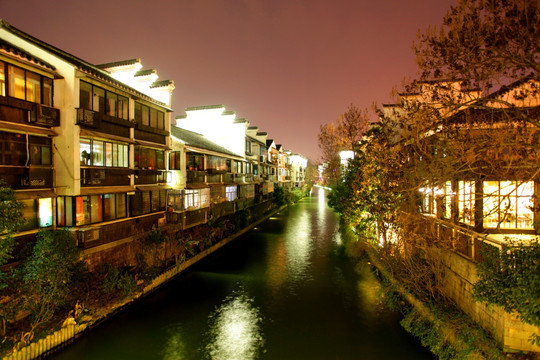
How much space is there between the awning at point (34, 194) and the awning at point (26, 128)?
230cm

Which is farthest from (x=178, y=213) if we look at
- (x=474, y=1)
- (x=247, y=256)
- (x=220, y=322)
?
(x=474, y=1)

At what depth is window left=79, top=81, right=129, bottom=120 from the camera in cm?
1441

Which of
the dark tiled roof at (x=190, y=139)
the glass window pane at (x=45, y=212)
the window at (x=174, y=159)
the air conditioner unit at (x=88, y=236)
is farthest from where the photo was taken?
the dark tiled roof at (x=190, y=139)

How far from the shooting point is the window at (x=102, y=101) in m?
14.4

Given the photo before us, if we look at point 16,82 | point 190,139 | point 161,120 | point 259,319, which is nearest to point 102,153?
point 16,82

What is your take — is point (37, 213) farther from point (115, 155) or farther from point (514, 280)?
point (514, 280)

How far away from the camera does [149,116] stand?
1953cm

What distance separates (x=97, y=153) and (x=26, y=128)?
11.2 feet

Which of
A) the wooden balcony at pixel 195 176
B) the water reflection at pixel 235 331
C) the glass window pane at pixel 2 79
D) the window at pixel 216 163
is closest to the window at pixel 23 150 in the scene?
the glass window pane at pixel 2 79

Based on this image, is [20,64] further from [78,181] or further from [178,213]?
[178,213]

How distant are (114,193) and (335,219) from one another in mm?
30910

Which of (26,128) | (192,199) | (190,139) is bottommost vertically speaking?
(192,199)

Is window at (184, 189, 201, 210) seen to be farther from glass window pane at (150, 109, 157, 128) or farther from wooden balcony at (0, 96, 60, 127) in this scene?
wooden balcony at (0, 96, 60, 127)

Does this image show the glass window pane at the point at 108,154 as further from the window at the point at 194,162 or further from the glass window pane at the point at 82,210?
the window at the point at 194,162
